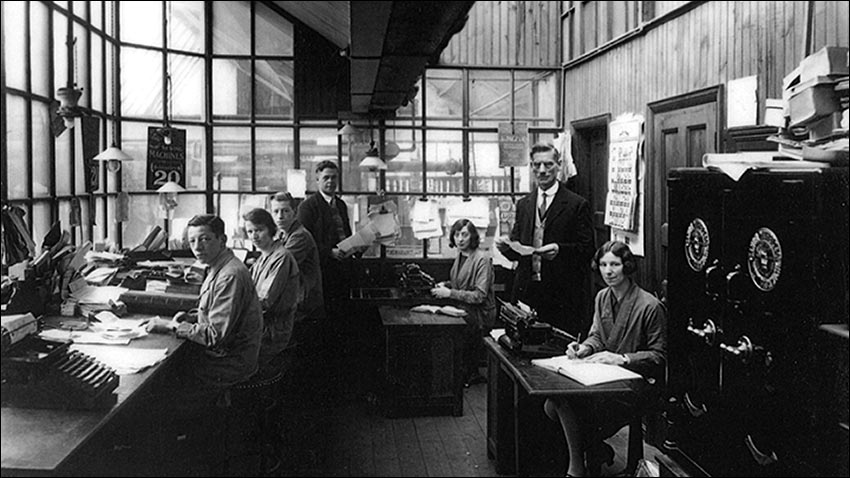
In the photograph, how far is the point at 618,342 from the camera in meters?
3.09

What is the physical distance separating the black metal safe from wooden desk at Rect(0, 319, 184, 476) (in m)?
1.61

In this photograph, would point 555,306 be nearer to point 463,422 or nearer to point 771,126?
point 463,422

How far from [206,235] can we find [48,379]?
3.53 feet

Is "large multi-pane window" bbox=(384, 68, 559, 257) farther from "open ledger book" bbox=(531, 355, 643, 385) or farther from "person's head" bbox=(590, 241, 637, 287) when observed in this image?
"open ledger book" bbox=(531, 355, 643, 385)

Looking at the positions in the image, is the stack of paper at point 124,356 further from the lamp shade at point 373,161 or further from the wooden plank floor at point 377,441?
the lamp shade at point 373,161

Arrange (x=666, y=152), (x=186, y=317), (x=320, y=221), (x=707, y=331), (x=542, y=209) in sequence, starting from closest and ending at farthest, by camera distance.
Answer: (x=707, y=331), (x=186, y=317), (x=666, y=152), (x=542, y=209), (x=320, y=221)

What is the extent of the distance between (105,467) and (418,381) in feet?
8.27

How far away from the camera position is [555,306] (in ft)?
13.8

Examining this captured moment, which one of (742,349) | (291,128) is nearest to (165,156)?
(291,128)

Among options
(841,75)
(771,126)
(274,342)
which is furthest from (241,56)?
(841,75)

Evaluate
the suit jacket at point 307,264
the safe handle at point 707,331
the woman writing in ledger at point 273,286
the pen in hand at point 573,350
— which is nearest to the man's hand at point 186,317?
the woman writing in ledger at point 273,286

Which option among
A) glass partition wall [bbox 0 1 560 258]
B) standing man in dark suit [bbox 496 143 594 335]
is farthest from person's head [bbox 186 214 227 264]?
glass partition wall [bbox 0 1 560 258]

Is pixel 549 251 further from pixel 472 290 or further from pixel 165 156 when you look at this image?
pixel 165 156

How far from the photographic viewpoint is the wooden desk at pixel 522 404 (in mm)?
2396
